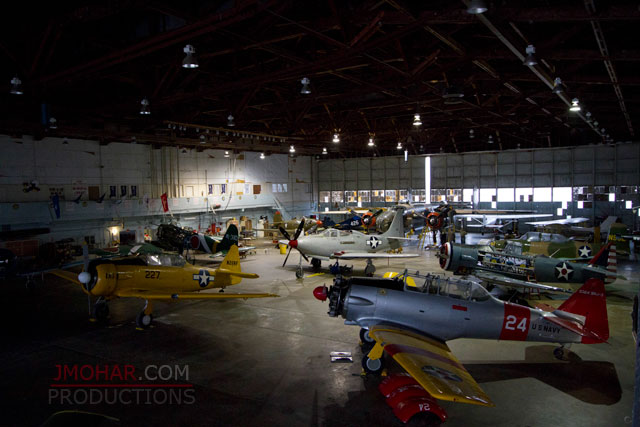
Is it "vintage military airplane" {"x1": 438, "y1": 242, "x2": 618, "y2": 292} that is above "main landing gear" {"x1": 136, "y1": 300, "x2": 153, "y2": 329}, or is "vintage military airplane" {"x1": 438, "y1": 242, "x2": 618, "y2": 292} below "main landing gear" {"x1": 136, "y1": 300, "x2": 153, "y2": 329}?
above

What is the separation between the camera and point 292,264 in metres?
18.8

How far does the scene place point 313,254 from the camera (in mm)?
16219

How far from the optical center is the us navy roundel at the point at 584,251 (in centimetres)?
1423

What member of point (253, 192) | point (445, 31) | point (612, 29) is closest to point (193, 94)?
point (445, 31)

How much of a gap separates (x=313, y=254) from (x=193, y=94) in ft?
24.7

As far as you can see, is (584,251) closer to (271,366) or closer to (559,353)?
(559,353)

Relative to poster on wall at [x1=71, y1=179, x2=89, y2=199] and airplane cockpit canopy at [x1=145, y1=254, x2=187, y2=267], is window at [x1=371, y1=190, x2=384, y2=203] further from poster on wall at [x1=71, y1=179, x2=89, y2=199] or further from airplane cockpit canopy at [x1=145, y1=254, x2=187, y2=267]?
airplane cockpit canopy at [x1=145, y1=254, x2=187, y2=267]

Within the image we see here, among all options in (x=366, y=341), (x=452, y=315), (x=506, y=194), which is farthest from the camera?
(x=506, y=194)

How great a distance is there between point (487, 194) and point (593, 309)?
28655 mm

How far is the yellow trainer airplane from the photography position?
31.6 ft

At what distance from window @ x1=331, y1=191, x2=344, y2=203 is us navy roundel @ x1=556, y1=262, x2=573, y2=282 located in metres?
29.4

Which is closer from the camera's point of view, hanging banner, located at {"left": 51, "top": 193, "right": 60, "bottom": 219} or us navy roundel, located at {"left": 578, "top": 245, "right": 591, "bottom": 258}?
us navy roundel, located at {"left": 578, "top": 245, "right": 591, "bottom": 258}

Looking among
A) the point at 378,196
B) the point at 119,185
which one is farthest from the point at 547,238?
the point at 378,196

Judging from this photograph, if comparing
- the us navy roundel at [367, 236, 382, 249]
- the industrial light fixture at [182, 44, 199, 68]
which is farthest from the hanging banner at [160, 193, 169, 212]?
the industrial light fixture at [182, 44, 199, 68]
